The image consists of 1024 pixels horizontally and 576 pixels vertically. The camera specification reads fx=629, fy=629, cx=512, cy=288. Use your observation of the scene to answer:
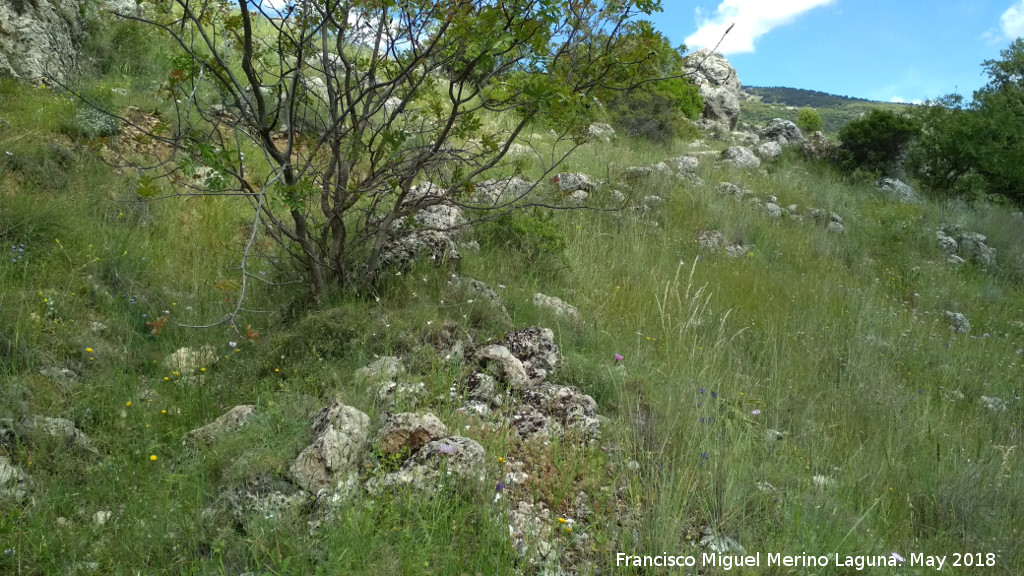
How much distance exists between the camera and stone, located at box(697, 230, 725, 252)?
22.0 feet

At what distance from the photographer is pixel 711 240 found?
6941mm

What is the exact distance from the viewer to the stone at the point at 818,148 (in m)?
14.3

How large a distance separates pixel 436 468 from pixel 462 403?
2.25 ft

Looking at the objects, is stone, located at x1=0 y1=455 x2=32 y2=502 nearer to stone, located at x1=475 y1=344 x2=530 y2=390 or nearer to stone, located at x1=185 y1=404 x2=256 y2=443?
stone, located at x1=185 y1=404 x2=256 y2=443

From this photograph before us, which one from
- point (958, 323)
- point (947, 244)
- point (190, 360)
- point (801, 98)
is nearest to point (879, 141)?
point (947, 244)

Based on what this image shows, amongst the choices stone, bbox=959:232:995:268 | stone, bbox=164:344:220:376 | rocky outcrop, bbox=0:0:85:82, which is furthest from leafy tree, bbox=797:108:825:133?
stone, bbox=164:344:220:376

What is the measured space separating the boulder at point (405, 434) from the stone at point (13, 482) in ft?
3.93

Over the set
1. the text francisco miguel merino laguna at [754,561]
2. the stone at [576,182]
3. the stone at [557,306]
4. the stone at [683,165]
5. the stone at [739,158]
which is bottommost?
the text francisco miguel merino laguna at [754,561]

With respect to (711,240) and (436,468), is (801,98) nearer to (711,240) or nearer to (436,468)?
(711,240)

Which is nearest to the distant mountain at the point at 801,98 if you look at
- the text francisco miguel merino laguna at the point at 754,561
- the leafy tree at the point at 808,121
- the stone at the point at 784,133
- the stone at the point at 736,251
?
the leafy tree at the point at 808,121

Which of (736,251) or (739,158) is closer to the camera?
(736,251)

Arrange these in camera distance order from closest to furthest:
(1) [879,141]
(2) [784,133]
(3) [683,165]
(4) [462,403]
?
(4) [462,403]
(3) [683,165]
(1) [879,141]
(2) [784,133]

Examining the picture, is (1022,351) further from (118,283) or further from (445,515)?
(118,283)

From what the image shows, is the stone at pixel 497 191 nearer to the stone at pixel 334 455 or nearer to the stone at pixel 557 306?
the stone at pixel 557 306
